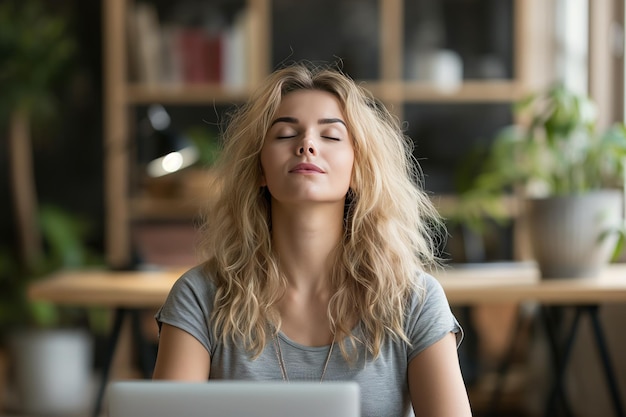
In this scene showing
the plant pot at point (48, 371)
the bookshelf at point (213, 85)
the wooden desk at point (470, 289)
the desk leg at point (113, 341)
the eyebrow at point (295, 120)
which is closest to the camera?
the eyebrow at point (295, 120)

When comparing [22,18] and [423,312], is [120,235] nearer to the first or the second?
[22,18]

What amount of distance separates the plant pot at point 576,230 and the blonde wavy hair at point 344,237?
4.07 ft

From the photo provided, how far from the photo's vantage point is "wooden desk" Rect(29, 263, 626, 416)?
2.94 meters

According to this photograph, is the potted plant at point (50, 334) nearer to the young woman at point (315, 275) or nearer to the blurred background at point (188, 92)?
the blurred background at point (188, 92)

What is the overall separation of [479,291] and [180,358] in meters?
1.46

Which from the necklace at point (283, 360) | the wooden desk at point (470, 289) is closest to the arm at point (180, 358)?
the necklace at point (283, 360)

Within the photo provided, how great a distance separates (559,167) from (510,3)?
1976 millimetres

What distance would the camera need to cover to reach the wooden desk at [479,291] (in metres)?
2.94

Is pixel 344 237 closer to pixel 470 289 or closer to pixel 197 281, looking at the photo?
pixel 197 281

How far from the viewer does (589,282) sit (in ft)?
9.83

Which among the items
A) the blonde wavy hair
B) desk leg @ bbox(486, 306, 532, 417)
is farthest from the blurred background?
the blonde wavy hair

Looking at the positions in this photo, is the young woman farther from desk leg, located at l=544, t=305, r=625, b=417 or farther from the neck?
desk leg, located at l=544, t=305, r=625, b=417

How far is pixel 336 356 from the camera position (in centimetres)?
170

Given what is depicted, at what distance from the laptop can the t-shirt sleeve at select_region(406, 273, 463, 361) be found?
50 cm
